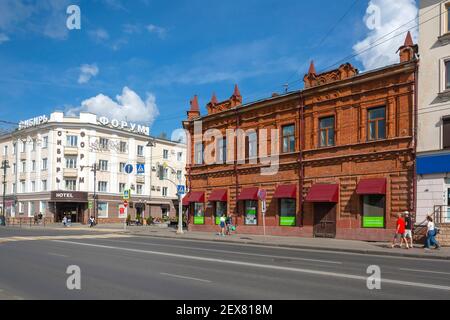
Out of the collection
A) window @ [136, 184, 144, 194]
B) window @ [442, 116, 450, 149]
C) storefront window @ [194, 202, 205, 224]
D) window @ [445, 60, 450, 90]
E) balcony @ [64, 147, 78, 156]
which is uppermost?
window @ [445, 60, 450, 90]

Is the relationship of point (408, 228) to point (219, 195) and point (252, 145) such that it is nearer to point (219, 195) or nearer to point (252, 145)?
point (252, 145)

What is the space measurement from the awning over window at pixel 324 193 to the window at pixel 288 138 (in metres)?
3.68

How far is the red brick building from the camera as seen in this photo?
86.0ft

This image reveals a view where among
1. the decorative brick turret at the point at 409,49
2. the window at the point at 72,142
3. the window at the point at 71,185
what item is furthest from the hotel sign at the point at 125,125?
the decorative brick turret at the point at 409,49

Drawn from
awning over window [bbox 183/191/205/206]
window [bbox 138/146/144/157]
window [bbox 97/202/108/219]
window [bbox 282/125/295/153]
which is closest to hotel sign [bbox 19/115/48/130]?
window [bbox 97/202/108/219]

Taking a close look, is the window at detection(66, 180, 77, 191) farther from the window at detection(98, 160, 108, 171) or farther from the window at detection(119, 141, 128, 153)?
the window at detection(119, 141, 128, 153)

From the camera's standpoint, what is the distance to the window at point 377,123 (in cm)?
2716

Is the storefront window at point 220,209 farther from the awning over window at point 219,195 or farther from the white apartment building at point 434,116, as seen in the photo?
the white apartment building at point 434,116

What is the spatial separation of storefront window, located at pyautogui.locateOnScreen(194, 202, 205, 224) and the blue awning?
728 inches

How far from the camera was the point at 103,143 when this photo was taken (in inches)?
2670

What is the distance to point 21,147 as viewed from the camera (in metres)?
70.2
